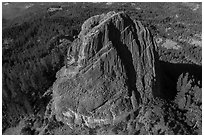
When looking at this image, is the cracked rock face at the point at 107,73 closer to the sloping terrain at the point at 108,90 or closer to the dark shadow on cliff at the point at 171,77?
the sloping terrain at the point at 108,90

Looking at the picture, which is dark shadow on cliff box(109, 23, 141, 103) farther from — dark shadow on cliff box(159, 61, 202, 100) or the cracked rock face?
dark shadow on cliff box(159, 61, 202, 100)

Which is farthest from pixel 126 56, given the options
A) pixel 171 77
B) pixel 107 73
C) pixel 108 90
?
pixel 171 77

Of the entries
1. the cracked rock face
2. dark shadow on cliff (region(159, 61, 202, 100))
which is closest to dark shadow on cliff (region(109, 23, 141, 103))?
the cracked rock face

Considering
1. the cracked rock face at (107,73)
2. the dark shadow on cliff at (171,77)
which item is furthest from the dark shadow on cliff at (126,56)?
the dark shadow on cliff at (171,77)

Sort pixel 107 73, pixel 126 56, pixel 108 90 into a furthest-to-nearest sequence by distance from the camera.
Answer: pixel 108 90
pixel 126 56
pixel 107 73

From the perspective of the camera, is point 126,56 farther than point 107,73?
Yes

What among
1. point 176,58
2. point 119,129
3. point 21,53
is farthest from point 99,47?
point 21,53

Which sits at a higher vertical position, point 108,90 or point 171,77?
point 108,90

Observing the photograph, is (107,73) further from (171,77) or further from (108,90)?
(171,77)
